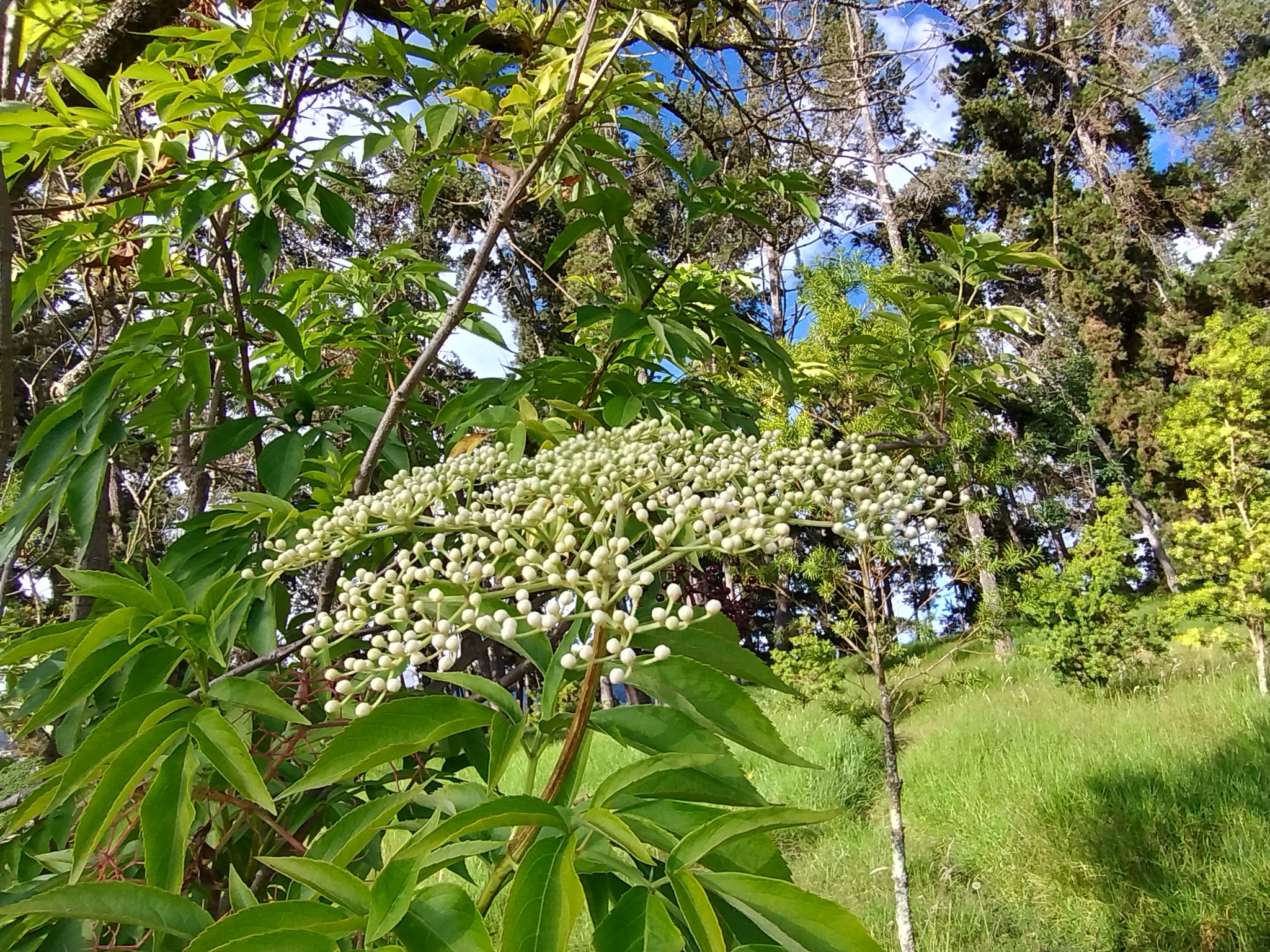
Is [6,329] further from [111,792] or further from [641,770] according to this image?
[641,770]

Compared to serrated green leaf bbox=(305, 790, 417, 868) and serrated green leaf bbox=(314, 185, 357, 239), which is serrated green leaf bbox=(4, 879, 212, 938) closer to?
serrated green leaf bbox=(305, 790, 417, 868)

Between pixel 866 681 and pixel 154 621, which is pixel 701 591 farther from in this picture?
pixel 866 681

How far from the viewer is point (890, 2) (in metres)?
2.91

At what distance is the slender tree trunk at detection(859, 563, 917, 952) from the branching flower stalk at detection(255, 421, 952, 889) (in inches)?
116

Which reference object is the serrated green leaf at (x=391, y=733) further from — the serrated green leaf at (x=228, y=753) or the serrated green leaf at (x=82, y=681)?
the serrated green leaf at (x=82, y=681)

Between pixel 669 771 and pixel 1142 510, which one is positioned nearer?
pixel 669 771

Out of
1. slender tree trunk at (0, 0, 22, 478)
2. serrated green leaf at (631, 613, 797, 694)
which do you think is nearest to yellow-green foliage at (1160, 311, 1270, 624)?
serrated green leaf at (631, 613, 797, 694)

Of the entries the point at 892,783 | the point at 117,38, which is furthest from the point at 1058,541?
the point at 117,38

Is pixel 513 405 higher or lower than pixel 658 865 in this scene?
higher

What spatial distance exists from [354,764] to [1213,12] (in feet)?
95.9

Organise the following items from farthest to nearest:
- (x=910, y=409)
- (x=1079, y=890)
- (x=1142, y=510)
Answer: (x=1142, y=510) < (x=1079, y=890) < (x=910, y=409)

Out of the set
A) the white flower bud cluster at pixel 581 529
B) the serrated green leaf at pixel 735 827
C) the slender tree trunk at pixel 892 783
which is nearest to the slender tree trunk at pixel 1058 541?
the slender tree trunk at pixel 892 783

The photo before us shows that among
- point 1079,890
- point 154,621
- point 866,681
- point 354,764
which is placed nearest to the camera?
point 354,764

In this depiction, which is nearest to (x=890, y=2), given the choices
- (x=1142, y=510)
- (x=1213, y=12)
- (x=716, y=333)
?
(x=716, y=333)
